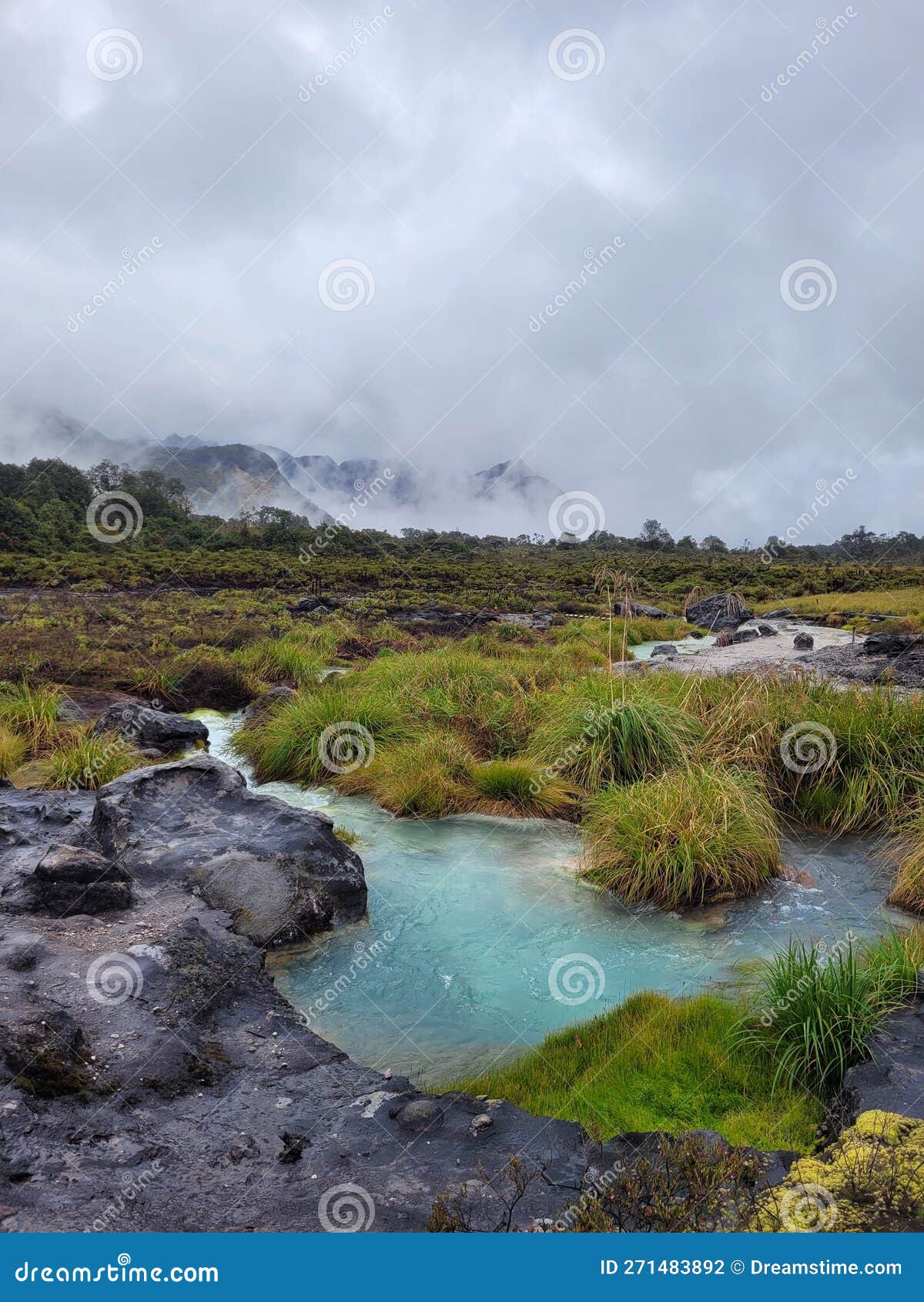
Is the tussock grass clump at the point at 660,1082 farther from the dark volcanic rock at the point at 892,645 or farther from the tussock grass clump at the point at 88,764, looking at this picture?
the dark volcanic rock at the point at 892,645

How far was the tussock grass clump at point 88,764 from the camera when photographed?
932 centimetres

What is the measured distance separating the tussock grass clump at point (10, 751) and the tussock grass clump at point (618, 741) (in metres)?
6.53

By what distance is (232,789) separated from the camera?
7.73 metres

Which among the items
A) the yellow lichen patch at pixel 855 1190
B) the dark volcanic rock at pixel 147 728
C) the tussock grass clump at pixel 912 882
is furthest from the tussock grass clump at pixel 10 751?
the tussock grass clump at pixel 912 882

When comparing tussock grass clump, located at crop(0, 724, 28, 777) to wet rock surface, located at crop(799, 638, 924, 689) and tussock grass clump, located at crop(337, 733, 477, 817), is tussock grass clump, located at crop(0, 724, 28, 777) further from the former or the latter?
wet rock surface, located at crop(799, 638, 924, 689)

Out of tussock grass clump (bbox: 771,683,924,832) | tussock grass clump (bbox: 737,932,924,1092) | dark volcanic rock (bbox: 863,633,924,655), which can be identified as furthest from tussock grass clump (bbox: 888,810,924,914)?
dark volcanic rock (bbox: 863,633,924,655)

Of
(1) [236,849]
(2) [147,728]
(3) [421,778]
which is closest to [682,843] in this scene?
(3) [421,778]

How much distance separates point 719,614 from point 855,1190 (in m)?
30.2

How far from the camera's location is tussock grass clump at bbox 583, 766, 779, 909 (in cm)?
679

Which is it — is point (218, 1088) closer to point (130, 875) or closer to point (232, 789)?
point (130, 875)

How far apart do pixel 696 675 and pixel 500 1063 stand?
26.5 feet

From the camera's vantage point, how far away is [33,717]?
11.2 metres

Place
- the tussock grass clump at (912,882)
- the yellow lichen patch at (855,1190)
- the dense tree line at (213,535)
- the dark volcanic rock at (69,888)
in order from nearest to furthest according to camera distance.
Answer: the yellow lichen patch at (855,1190) < the dark volcanic rock at (69,888) < the tussock grass clump at (912,882) < the dense tree line at (213,535)

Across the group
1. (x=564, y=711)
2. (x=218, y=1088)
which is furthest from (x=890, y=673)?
(x=218, y=1088)
